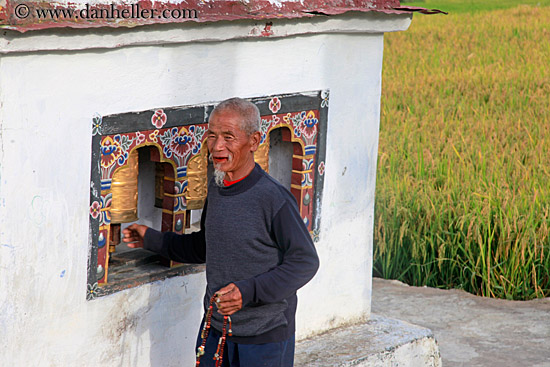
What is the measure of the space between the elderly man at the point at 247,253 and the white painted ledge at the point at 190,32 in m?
0.39

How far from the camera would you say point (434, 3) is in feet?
91.0

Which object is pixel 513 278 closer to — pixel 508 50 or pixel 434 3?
pixel 508 50

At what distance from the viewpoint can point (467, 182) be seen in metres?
6.25

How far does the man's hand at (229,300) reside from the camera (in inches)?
95.2

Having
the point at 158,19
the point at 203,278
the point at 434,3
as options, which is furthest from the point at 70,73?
the point at 434,3

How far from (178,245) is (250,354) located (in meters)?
0.45

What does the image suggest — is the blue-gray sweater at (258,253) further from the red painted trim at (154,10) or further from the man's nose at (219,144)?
the red painted trim at (154,10)

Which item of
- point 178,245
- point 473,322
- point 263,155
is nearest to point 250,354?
point 178,245

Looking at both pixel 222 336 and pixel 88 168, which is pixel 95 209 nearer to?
pixel 88 168

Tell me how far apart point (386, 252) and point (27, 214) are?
3675 mm

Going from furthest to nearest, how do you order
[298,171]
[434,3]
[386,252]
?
[434,3]
[386,252]
[298,171]

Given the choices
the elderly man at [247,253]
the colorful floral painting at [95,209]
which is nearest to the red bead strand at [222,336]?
the elderly man at [247,253]

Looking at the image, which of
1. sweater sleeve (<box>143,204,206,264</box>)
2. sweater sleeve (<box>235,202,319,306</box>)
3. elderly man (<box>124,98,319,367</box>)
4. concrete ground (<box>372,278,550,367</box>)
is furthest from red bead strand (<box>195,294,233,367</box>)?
concrete ground (<box>372,278,550,367</box>)

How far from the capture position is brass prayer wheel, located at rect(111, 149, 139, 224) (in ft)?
9.53
